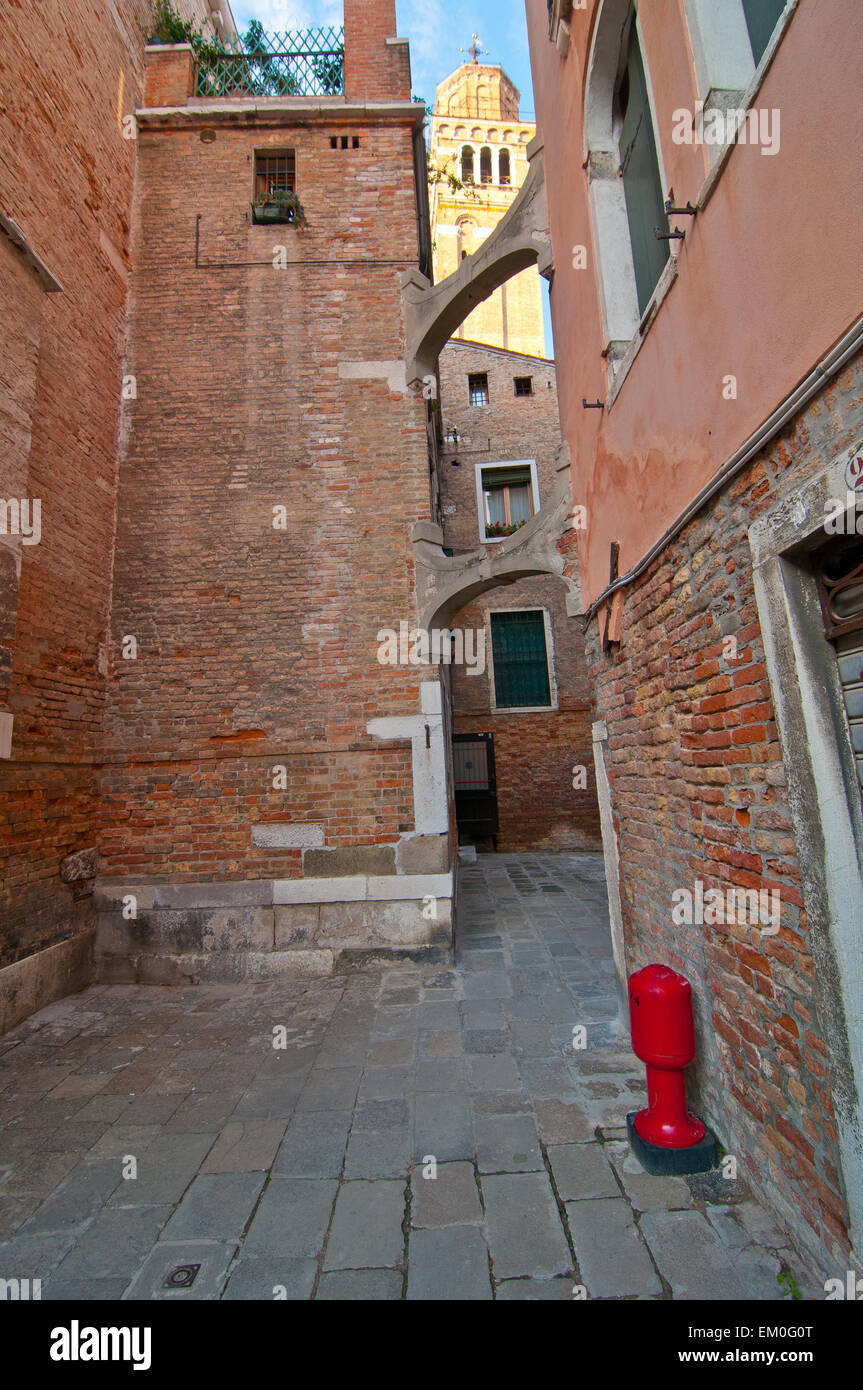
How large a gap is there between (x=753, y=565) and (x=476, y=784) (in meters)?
11.4

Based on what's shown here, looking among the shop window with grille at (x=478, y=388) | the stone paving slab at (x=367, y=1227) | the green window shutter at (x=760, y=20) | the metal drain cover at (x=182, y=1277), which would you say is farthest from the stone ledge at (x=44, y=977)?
the shop window with grille at (x=478, y=388)

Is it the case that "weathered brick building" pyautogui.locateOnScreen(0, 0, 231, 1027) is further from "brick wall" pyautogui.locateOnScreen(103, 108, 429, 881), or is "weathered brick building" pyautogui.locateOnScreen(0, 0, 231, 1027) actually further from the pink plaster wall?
the pink plaster wall

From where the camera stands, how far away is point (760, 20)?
2.28 meters

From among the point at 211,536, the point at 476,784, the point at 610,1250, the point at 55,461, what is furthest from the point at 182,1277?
the point at 476,784

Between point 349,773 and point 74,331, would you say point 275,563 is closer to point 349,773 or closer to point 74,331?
point 349,773

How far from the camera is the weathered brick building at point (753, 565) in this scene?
5.81ft

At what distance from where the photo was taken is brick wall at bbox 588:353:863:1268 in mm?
1993

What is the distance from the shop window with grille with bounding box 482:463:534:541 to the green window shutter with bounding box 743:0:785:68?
12.9 meters

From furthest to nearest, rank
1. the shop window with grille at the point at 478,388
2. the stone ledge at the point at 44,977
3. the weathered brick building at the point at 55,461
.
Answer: the shop window with grille at the point at 478,388
the weathered brick building at the point at 55,461
the stone ledge at the point at 44,977

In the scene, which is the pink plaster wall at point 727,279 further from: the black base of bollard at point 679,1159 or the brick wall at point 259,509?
the black base of bollard at point 679,1159

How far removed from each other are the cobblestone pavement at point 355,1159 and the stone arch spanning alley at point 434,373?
3.20 meters

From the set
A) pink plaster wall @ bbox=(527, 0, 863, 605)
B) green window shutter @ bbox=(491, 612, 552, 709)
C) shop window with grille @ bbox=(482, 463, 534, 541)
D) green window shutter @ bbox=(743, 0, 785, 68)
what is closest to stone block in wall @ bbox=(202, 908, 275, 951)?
pink plaster wall @ bbox=(527, 0, 863, 605)

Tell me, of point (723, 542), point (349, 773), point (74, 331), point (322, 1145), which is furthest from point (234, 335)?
point (322, 1145)

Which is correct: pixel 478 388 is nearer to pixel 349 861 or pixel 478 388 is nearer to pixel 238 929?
pixel 349 861
